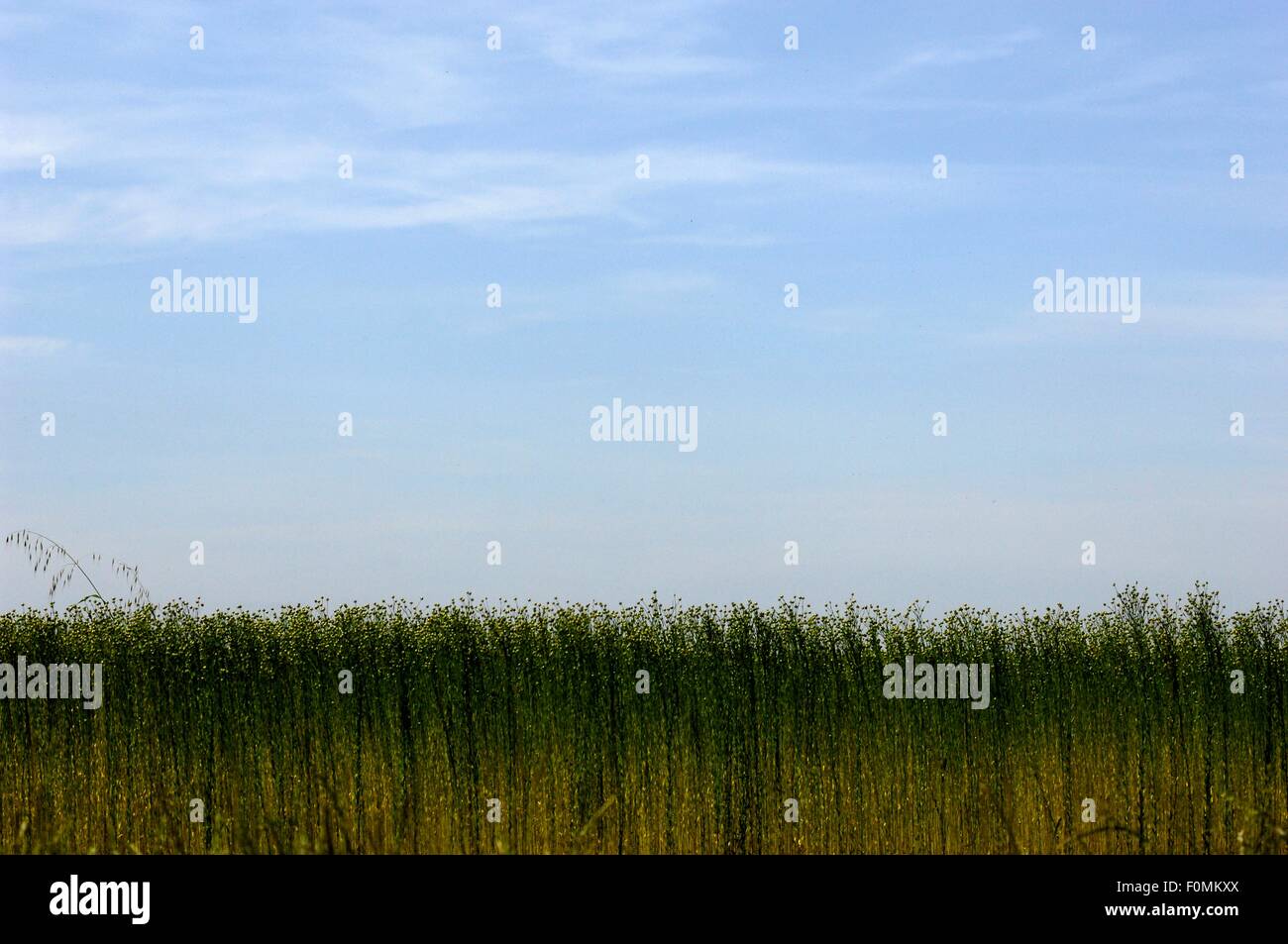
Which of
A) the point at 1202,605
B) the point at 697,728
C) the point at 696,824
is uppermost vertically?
the point at 1202,605

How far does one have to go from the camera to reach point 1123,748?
873 centimetres

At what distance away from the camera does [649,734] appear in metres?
8.45

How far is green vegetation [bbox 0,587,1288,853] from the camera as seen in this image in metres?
8.23

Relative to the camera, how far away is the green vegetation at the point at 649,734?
324 inches

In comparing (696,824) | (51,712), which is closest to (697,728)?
(696,824)
